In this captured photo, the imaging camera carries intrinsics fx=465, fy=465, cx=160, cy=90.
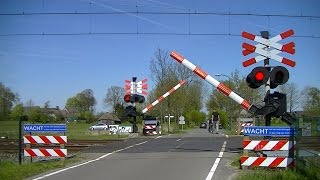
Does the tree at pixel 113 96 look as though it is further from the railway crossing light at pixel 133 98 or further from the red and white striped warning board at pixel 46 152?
the red and white striped warning board at pixel 46 152

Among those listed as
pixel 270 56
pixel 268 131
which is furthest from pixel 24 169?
pixel 270 56

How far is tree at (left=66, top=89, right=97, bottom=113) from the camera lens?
12962cm

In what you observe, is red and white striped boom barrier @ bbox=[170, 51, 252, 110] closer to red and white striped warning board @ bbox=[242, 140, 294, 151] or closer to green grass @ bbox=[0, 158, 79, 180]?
red and white striped warning board @ bbox=[242, 140, 294, 151]

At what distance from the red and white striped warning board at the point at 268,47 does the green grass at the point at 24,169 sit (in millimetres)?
8116

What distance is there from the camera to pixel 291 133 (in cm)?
1454

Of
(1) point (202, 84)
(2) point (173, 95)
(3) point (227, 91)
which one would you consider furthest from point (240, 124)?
(1) point (202, 84)

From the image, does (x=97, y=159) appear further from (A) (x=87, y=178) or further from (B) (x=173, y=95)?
(B) (x=173, y=95)

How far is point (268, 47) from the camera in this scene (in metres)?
18.1

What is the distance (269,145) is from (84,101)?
387 feet

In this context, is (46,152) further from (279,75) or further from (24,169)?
(279,75)

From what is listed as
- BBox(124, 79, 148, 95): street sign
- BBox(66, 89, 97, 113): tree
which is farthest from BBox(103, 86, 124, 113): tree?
BBox(124, 79, 148, 95): street sign

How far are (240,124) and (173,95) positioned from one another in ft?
39.6

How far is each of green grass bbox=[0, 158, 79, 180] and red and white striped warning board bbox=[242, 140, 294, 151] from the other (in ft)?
20.9

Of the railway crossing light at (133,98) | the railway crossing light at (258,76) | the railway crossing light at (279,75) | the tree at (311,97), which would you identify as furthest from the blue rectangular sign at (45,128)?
the tree at (311,97)
